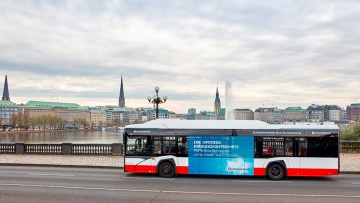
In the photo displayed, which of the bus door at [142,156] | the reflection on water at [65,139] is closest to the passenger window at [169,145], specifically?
the bus door at [142,156]

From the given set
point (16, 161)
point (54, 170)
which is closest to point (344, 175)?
point (54, 170)

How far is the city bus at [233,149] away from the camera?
1892 centimetres

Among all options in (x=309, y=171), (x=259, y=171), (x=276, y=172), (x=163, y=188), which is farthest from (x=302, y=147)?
(x=163, y=188)

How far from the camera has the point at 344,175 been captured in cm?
2134

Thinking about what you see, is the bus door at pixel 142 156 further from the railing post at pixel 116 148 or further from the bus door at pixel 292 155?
the railing post at pixel 116 148

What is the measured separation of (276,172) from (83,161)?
13.5m

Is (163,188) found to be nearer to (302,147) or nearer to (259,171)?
(259,171)

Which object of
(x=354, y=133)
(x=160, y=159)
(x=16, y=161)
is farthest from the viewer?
(x=354, y=133)

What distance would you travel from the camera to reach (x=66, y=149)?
101ft

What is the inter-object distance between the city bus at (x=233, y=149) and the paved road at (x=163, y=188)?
0.53 m

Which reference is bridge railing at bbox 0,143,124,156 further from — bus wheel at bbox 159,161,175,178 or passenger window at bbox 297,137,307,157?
passenger window at bbox 297,137,307,157

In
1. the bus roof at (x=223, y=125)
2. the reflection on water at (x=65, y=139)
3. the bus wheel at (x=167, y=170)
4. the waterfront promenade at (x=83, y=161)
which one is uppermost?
the bus roof at (x=223, y=125)

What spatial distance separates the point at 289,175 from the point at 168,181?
584cm

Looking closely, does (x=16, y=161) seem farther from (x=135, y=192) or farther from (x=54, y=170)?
(x=135, y=192)
